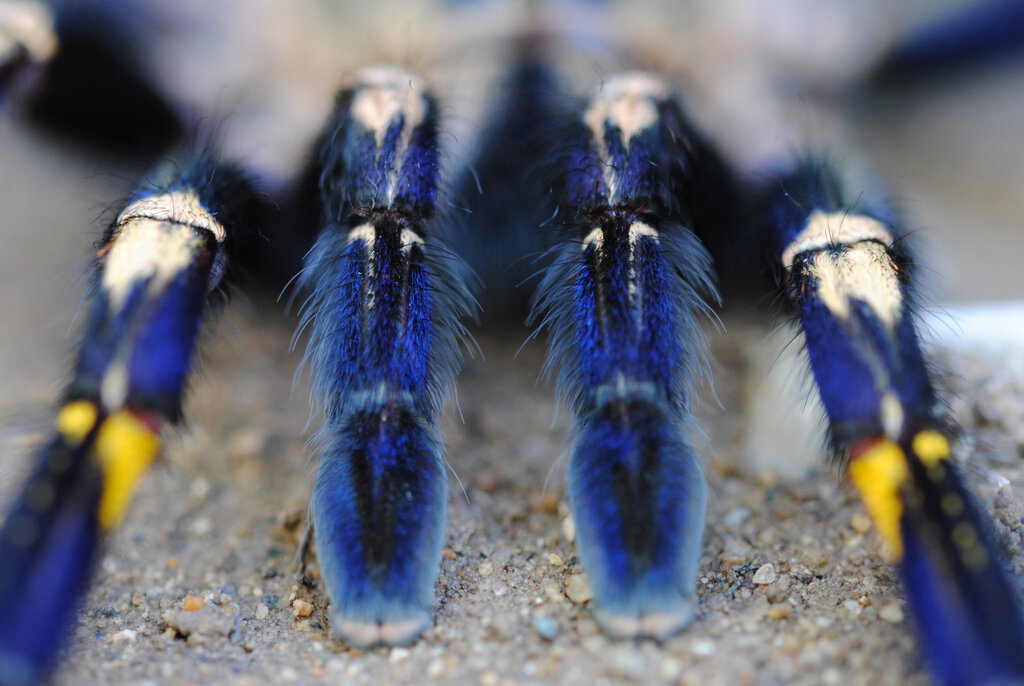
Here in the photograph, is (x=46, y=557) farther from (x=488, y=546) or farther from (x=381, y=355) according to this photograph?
(x=488, y=546)

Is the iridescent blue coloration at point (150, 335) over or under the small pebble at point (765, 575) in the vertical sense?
over

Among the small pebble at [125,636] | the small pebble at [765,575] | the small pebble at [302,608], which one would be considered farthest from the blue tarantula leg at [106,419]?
the small pebble at [765,575]

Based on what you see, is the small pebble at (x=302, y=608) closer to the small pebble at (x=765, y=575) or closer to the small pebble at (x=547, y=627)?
the small pebble at (x=547, y=627)

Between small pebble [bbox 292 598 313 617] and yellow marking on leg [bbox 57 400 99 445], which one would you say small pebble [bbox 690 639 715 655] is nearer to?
small pebble [bbox 292 598 313 617]

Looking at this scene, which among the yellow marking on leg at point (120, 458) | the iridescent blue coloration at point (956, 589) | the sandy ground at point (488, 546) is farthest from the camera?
the sandy ground at point (488, 546)

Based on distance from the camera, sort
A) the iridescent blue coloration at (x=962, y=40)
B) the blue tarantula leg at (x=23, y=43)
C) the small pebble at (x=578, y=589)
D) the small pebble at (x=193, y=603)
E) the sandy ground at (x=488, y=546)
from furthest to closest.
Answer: the iridescent blue coloration at (x=962, y=40), the blue tarantula leg at (x=23, y=43), the small pebble at (x=193, y=603), the small pebble at (x=578, y=589), the sandy ground at (x=488, y=546)

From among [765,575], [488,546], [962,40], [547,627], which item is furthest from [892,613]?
[962,40]

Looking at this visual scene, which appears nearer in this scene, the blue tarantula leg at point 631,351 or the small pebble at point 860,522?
the blue tarantula leg at point 631,351

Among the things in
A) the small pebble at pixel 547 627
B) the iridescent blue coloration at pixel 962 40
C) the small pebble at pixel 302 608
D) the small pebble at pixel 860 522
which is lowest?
the small pebble at pixel 547 627
